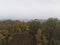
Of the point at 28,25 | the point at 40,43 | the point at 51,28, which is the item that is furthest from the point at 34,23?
the point at 40,43

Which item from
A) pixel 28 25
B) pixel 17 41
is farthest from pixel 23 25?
pixel 17 41

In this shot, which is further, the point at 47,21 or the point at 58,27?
the point at 47,21

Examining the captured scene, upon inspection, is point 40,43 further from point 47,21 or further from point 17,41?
point 47,21

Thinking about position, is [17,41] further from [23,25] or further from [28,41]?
[23,25]

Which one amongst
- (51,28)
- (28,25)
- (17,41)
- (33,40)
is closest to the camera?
(17,41)

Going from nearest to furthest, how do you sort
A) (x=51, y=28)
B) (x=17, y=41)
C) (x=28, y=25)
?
(x=17, y=41) < (x=51, y=28) < (x=28, y=25)

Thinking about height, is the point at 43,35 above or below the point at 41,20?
below
